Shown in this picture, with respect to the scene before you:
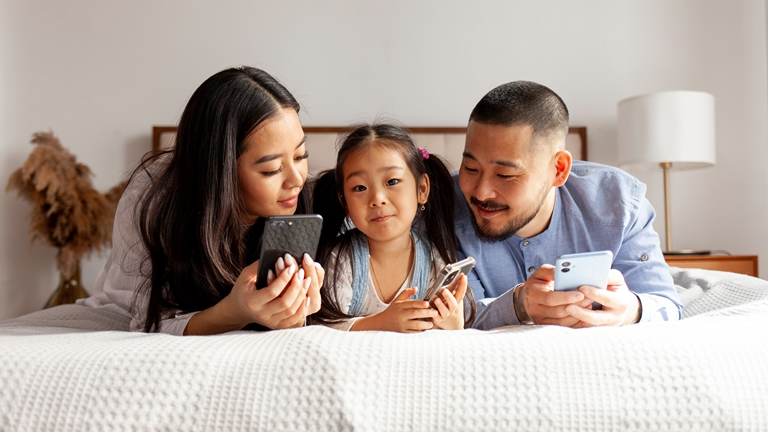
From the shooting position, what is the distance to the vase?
2.97 meters

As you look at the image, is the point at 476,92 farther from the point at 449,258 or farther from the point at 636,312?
the point at 636,312

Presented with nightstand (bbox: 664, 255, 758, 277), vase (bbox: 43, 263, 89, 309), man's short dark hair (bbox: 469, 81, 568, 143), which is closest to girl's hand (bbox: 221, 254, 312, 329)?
man's short dark hair (bbox: 469, 81, 568, 143)

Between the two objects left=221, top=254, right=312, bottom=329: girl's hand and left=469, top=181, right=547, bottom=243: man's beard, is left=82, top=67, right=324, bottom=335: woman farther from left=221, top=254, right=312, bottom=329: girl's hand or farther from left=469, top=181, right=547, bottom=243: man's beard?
left=469, top=181, right=547, bottom=243: man's beard

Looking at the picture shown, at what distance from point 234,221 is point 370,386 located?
2.13 ft

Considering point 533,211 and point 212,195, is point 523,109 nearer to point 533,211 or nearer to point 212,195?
point 533,211

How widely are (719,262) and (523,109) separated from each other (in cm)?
176

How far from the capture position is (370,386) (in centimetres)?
78

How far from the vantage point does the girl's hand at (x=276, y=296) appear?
1033 millimetres

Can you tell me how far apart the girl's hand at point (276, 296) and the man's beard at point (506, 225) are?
57cm

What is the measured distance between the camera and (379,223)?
146 centimetres

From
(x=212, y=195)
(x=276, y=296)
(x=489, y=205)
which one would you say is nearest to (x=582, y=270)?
(x=489, y=205)

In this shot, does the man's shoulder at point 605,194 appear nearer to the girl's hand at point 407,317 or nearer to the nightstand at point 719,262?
the girl's hand at point 407,317

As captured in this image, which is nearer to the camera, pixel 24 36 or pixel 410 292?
pixel 410 292

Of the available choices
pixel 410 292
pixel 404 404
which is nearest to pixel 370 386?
pixel 404 404
